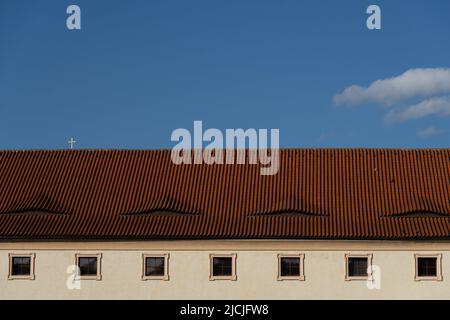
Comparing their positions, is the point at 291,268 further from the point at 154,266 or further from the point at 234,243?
the point at 154,266

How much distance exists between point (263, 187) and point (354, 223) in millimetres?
5715

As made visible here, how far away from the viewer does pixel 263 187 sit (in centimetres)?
7219

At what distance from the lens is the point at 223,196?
71.7 meters

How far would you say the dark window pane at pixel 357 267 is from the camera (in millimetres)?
68250

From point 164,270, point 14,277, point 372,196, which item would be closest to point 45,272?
point 14,277

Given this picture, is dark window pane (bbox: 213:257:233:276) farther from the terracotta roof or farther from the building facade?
the terracotta roof

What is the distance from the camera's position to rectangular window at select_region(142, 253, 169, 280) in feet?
225

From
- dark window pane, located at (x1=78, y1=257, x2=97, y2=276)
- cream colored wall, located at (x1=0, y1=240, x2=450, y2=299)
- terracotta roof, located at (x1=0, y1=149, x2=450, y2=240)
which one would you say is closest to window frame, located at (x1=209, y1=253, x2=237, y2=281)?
cream colored wall, located at (x1=0, y1=240, x2=450, y2=299)

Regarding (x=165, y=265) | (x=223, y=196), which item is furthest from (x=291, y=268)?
(x=165, y=265)

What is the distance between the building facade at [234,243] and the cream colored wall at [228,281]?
1.9 inches

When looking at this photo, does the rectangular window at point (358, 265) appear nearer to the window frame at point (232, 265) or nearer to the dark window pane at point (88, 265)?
the window frame at point (232, 265)

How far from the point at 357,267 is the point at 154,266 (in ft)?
32.6
